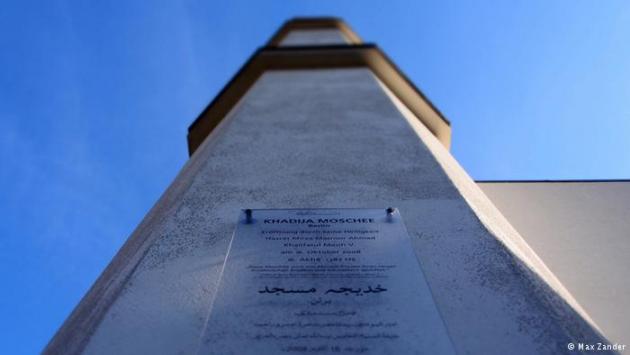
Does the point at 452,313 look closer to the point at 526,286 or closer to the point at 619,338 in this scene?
the point at 526,286

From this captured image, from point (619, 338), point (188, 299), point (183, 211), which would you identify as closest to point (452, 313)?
point (188, 299)

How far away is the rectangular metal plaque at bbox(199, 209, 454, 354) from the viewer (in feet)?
6.02

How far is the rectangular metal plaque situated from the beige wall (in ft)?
7.88

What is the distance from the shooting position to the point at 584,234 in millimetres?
5125

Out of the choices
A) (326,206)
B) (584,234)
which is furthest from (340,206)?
(584,234)

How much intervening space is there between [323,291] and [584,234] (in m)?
4.03

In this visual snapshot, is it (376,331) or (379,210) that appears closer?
(376,331)

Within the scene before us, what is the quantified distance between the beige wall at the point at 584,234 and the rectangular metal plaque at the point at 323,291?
7.88 ft

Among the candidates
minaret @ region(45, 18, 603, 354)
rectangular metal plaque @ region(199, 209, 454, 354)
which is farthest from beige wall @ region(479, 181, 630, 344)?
rectangular metal plaque @ region(199, 209, 454, 354)

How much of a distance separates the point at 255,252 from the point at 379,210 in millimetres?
692

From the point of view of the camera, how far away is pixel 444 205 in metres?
2.75

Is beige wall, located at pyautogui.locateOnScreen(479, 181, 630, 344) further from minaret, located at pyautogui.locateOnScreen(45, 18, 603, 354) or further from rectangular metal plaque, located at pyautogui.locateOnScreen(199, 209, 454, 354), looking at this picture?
rectangular metal plaque, located at pyautogui.locateOnScreen(199, 209, 454, 354)

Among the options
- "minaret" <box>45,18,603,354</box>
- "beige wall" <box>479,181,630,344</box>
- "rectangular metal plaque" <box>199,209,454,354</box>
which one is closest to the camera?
"rectangular metal plaque" <box>199,209,454,354</box>

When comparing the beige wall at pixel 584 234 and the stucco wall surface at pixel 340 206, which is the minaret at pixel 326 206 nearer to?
the stucco wall surface at pixel 340 206
